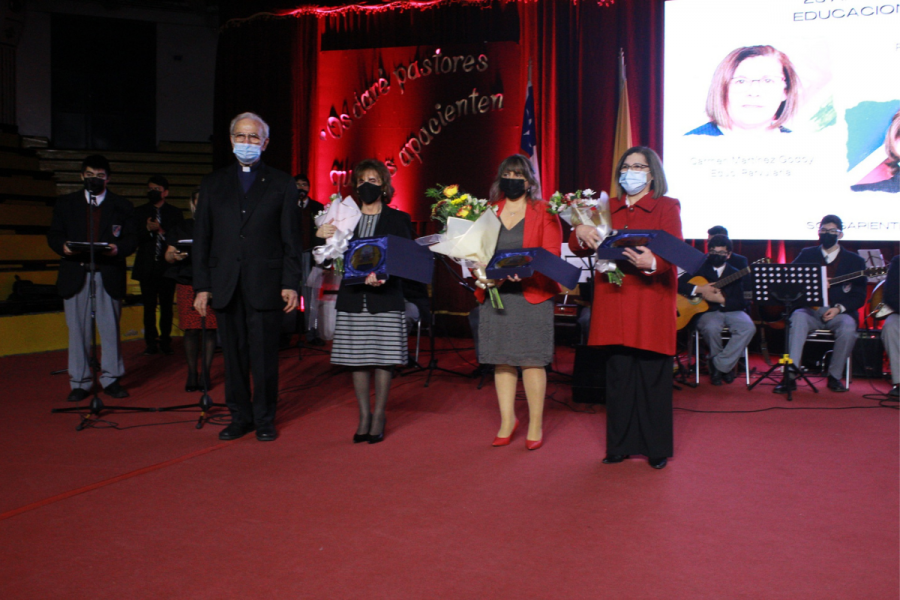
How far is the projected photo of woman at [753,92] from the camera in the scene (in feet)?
23.6

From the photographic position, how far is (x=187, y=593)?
2236mm

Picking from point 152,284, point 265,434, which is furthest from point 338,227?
point 152,284

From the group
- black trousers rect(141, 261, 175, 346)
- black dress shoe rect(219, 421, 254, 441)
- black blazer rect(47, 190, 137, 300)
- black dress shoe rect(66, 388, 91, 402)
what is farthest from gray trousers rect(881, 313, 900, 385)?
black trousers rect(141, 261, 175, 346)

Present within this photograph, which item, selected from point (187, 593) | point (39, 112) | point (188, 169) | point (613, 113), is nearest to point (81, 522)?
point (187, 593)

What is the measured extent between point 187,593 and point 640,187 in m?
2.80

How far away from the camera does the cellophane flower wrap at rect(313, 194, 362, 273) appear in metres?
3.90

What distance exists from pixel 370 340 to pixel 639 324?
1.51 meters

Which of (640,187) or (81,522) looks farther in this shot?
(640,187)

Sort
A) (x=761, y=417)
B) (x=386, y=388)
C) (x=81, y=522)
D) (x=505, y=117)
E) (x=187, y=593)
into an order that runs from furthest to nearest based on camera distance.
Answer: (x=505, y=117), (x=761, y=417), (x=386, y=388), (x=81, y=522), (x=187, y=593)

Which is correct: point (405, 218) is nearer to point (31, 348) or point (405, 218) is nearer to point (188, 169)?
point (31, 348)

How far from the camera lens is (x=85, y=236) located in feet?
17.0

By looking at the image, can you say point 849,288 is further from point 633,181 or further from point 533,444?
point 533,444

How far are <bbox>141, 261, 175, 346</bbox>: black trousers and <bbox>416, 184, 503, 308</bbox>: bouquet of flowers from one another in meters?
4.89

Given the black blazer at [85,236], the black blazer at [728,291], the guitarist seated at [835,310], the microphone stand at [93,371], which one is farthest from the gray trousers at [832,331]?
the black blazer at [85,236]
